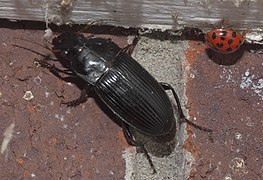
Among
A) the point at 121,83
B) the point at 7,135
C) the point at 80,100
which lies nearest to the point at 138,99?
the point at 121,83

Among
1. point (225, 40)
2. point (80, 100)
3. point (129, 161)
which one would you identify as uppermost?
point (225, 40)

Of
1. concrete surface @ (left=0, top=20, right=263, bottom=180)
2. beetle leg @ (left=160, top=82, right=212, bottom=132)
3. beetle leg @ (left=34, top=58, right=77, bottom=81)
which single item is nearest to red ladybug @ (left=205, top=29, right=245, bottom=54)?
concrete surface @ (left=0, top=20, right=263, bottom=180)

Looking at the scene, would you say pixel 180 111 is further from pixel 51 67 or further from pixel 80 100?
pixel 51 67

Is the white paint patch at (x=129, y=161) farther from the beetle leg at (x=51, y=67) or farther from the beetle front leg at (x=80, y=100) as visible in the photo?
the beetle leg at (x=51, y=67)

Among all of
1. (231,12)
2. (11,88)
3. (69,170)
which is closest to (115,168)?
(69,170)

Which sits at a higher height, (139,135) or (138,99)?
(138,99)

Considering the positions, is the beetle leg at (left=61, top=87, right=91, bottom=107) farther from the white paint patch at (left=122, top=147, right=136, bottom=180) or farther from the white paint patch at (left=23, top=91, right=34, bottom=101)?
the white paint patch at (left=122, top=147, right=136, bottom=180)
